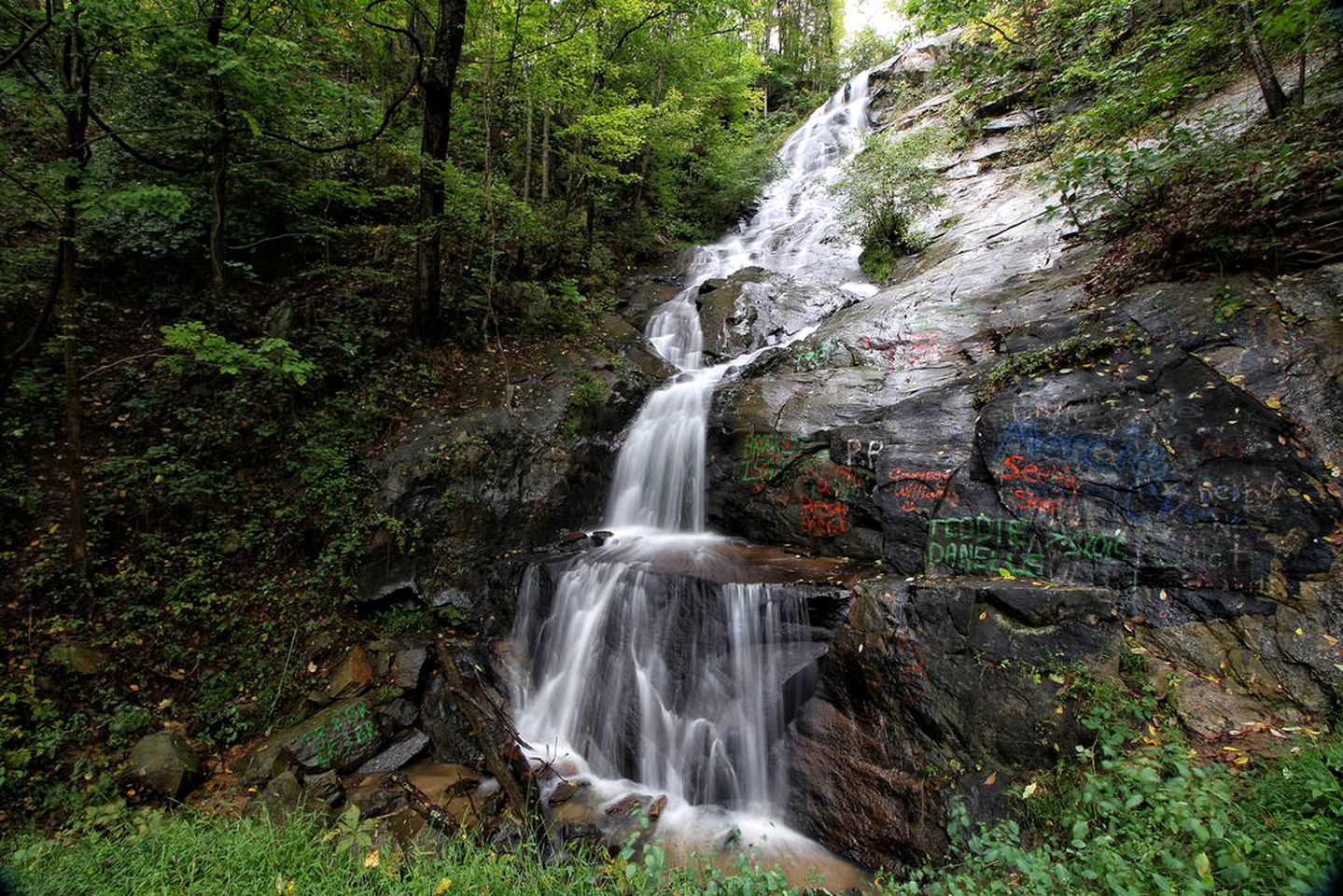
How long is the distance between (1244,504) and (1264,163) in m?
3.10

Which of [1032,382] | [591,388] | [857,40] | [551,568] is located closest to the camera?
[1032,382]

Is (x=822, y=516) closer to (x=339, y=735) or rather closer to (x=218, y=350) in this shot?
(x=339, y=735)

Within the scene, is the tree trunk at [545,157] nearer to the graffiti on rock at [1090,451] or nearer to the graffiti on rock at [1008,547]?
the graffiti on rock at [1090,451]

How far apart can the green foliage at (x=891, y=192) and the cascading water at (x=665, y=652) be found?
5.63 meters

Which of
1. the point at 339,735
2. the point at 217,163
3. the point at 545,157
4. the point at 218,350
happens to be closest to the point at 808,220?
the point at 545,157

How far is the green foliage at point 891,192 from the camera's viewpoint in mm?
9953

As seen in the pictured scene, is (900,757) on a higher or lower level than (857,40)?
lower

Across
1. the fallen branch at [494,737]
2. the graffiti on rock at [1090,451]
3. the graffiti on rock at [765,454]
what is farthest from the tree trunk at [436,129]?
the graffiti on rock at [1090,451]

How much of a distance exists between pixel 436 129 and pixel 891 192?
8.32 meters

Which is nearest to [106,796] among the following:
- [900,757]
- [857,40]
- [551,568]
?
[551,568]

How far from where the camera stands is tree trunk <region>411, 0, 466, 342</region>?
6785 mm

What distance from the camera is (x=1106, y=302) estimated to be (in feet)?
17.8

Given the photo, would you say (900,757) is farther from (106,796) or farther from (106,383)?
(106,383)

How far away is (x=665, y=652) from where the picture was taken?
18.2 feet
